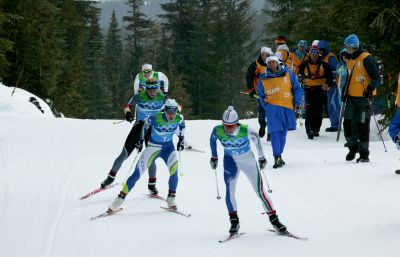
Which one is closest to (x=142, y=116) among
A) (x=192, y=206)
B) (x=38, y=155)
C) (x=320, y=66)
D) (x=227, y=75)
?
(x=192, y=206)

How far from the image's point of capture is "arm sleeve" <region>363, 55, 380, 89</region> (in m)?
10.2

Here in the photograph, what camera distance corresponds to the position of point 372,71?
10211 millimetres

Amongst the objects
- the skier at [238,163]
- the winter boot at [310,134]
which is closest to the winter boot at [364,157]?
the winter boot at [310,134]

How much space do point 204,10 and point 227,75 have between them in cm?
690

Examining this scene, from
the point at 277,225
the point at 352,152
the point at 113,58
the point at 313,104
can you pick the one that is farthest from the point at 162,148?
the point at 113,58

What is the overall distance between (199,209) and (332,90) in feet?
23.4

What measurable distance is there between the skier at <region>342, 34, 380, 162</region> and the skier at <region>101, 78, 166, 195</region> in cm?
365

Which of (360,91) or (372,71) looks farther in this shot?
(360,91)

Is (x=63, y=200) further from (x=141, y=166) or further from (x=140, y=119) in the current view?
(x=140, y=119)

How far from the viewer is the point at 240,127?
7.00 m

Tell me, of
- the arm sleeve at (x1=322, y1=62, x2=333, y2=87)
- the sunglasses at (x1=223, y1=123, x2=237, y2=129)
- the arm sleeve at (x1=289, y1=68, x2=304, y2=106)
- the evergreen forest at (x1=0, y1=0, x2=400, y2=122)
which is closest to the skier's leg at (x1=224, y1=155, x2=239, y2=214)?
the sunglasses at (x1=223, y1=123, x2=237, y2=129)

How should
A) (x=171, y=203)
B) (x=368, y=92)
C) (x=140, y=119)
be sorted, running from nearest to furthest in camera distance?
1. (x=171, y=203)
2. (x=140, y=119)
3. (x=368, y=92)

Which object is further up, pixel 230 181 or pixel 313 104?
pixel 313 104

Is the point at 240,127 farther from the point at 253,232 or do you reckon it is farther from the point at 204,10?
the point at 204,10
